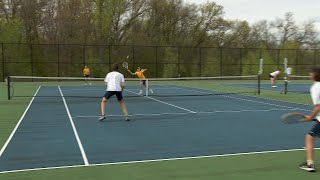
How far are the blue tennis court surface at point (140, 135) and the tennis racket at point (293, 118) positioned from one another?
1.78 meters

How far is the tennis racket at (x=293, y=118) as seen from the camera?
5.80 meters

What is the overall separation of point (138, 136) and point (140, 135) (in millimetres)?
138

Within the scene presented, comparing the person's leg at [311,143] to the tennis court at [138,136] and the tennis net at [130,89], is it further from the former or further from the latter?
the tennis net at [130,89]

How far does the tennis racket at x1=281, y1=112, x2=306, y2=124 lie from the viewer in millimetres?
5805

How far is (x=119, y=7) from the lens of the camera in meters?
48.6

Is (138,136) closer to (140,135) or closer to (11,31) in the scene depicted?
(140,135)

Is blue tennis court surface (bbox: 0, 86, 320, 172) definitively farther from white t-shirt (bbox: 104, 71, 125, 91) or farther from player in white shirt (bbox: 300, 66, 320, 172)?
player in white shirt (bbox: 300, 66, 320, 172)

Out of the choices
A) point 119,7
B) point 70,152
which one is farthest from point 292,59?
point 70,152

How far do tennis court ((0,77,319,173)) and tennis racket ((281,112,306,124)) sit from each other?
1.76 meters

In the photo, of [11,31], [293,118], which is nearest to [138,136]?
[293,118]

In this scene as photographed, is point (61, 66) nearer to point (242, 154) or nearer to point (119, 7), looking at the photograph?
point (119, 7)

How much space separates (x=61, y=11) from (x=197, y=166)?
41698 millimetres

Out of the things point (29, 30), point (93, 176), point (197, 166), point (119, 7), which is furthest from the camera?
point (119, 7)

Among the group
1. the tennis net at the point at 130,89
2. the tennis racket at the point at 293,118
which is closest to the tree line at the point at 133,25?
the tennis net at the point at 130,89
